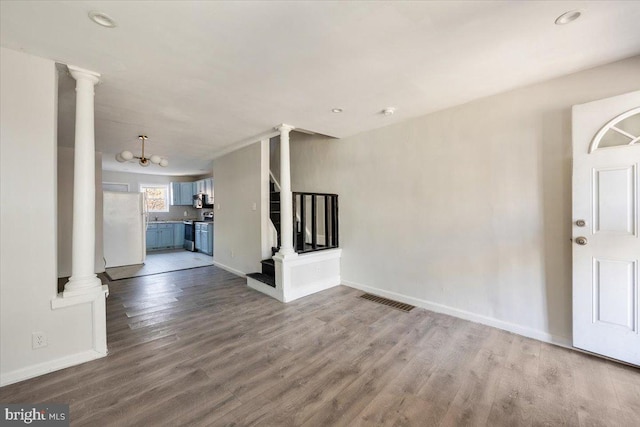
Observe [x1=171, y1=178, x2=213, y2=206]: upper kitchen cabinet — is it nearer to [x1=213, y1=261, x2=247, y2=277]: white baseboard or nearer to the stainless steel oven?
the stainless steel oven

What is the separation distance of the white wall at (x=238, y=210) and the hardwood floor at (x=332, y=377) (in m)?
1.82

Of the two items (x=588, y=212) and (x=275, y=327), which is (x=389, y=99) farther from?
(x=275, y=327)

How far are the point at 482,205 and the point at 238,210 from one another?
4.03 meters

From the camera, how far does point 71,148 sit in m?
4.83

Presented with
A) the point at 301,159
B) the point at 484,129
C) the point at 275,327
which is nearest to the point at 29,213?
the point at 275,327

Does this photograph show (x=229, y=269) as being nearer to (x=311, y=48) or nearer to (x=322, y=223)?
(x=322, y=223)

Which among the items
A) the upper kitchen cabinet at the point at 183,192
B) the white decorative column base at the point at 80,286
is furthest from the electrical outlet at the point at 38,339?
the upper kitchen cabinet at the point at 183,192

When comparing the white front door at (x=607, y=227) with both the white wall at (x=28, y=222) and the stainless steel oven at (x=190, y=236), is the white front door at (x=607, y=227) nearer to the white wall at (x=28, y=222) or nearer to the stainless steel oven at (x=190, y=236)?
the white wall at (x=28, y=222)

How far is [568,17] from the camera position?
1623 mm

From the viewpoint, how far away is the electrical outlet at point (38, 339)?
198cm

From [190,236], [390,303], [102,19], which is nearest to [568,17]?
[102,19]

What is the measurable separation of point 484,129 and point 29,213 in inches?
165

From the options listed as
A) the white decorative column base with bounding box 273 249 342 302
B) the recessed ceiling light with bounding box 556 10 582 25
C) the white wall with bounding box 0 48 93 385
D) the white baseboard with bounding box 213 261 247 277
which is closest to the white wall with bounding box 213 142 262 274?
the white baseboard with bounding box 213 261 247 277

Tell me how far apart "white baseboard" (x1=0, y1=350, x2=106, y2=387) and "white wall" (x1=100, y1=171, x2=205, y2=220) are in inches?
271
